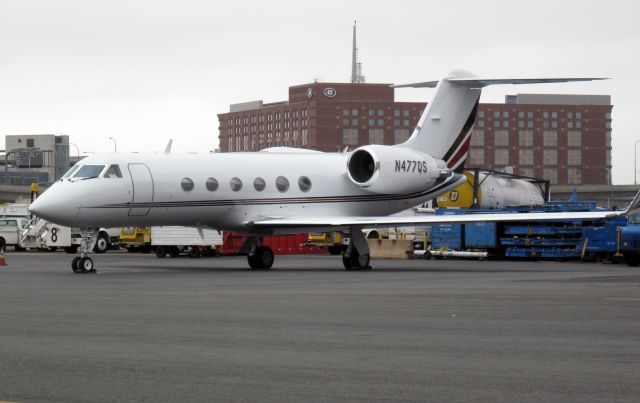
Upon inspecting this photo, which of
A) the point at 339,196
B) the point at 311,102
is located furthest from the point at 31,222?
the point at 311,102

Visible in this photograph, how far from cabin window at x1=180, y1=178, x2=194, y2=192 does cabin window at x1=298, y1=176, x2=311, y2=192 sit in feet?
12.2

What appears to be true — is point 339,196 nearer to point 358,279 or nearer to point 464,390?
point 358,279

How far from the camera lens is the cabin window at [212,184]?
2963cm

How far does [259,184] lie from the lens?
30781mm

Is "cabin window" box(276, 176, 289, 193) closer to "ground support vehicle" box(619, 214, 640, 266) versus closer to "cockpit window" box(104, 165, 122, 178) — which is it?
"cockpit window" box(104, 165, 122, 178)

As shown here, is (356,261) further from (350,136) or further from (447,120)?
(350,136)

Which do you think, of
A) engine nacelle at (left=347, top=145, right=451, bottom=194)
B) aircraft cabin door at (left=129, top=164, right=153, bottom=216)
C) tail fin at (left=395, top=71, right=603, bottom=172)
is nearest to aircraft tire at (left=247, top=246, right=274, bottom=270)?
engine nacelle at (left=347, top=145, right=451, bottom=194)

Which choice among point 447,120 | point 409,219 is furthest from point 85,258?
point 447,120

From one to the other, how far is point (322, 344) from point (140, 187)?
17.7 meters

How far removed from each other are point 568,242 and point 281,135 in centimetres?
15301

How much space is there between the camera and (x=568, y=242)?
38.5 meters

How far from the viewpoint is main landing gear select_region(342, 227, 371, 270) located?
3031 centimetres

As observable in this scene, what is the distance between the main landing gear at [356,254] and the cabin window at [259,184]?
267 centimetres

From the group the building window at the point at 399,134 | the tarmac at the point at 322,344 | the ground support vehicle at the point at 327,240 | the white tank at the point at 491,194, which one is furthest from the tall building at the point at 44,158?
the tarmac at the point at 322,344
